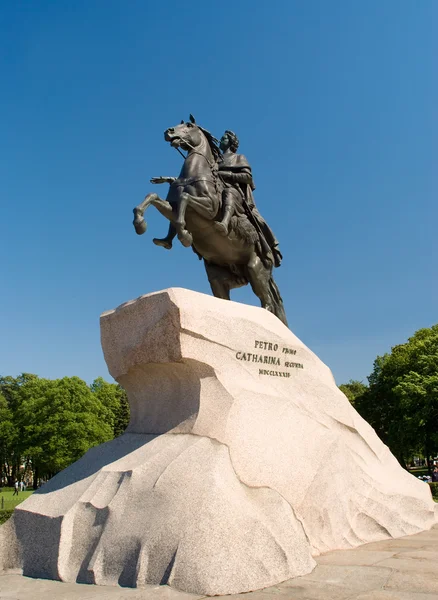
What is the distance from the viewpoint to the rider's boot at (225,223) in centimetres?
949

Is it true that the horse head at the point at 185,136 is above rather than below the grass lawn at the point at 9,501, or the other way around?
above

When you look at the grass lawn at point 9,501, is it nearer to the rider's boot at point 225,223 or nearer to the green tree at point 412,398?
the rider's boot at point 225,223

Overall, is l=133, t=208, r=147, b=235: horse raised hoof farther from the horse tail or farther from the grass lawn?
the grass lawn

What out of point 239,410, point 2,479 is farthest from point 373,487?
point 2,479

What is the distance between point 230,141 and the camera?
444 inches

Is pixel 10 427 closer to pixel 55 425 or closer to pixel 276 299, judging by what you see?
pixel 55 425

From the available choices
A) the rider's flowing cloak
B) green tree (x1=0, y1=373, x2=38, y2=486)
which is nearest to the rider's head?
the rider's flowing cloak

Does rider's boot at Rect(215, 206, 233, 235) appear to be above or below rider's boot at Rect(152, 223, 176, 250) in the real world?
above

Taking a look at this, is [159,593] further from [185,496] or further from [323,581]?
[323,581]

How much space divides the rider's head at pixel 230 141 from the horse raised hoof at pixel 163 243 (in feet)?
10.5

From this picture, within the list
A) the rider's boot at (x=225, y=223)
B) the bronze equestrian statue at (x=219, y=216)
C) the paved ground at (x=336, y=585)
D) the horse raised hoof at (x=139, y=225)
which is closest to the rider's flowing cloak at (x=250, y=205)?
the bronze equestrian statue at (x=219, y=216)

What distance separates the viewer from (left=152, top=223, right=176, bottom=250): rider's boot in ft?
29.9

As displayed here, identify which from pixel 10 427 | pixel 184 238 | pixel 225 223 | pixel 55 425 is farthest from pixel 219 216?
pixel 10 427

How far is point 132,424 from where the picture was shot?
6.89 meters
